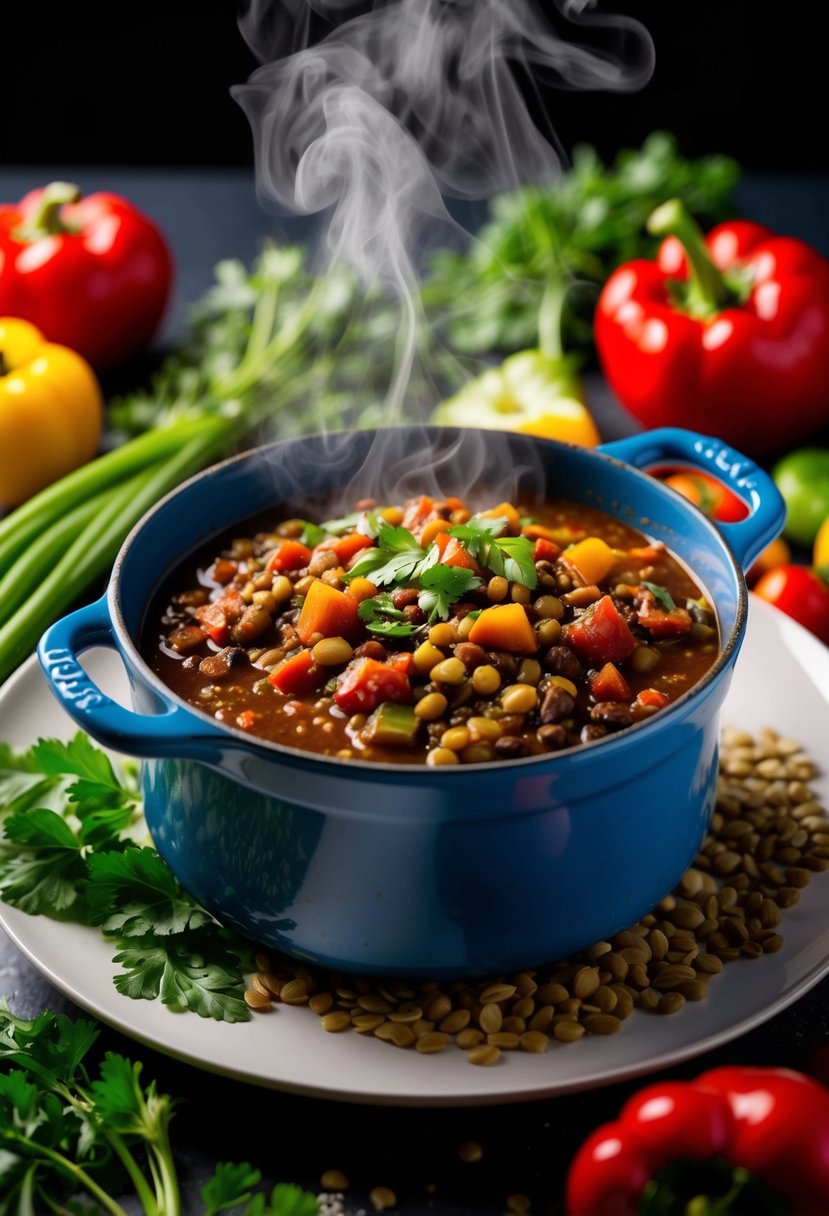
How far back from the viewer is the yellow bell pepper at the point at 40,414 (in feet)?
14.0

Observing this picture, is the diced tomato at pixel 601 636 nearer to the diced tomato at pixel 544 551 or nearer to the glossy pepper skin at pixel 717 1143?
the diced tomato at pixel 544 551

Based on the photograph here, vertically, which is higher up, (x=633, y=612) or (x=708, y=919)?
(x=633, y=612)

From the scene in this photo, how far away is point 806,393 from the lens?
449 cm

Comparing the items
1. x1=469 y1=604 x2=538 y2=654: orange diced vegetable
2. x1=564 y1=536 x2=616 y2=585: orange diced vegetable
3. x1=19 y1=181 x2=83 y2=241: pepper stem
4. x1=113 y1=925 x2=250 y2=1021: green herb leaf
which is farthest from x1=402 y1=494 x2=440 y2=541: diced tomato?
x1=19 y1=181 x2=83 y2=241: pepper stem

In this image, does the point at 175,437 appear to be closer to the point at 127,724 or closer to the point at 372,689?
the point at 372,689

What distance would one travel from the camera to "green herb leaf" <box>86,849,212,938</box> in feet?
8.35

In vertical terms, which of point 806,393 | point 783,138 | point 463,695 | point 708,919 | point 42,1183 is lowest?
point 783,138

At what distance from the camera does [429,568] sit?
105 inches

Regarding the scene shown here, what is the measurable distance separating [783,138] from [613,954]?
609 cm

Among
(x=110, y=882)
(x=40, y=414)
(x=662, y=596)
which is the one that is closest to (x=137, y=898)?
(x=110, y=882)

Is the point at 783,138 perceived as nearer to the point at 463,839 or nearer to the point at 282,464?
the point at 282,464

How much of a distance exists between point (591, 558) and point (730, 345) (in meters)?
1.85

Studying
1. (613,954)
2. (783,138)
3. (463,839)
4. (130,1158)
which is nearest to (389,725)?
(463,839)

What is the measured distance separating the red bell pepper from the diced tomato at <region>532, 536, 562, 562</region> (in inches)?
71.1
